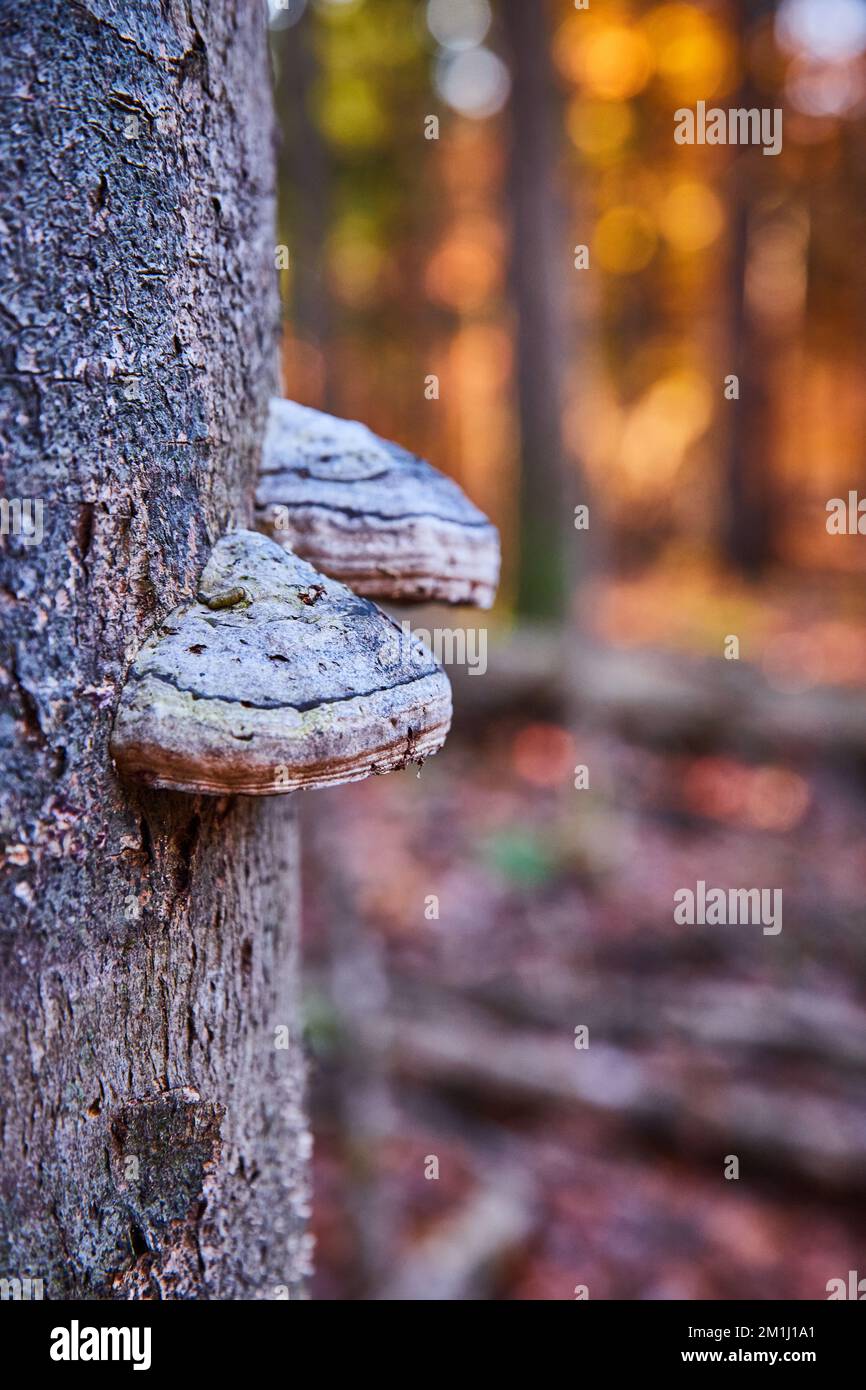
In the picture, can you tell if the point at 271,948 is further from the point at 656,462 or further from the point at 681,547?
the point at 656,462

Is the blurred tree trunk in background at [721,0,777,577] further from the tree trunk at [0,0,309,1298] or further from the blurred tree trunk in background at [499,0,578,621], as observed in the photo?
the tree trunk at [0,0,309,1298]

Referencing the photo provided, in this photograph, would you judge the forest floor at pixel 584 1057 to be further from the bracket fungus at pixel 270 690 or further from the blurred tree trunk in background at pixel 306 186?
the blurred tree trunk in background at pixel 306 186

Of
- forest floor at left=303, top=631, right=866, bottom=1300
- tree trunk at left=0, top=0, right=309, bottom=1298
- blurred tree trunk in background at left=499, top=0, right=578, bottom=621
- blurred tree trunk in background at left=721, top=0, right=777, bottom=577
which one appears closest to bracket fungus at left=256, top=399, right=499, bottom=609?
tree trunk at left=0, top=0, right=309, bottom=1298

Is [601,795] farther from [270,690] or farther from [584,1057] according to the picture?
[270,690]

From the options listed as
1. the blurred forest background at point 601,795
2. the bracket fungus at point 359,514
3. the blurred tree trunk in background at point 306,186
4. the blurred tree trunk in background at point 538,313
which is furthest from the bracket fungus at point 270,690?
the blurred tree trunk in background at point 538,313
